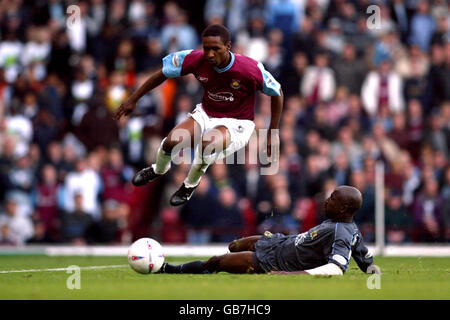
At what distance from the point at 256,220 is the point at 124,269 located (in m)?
5.04

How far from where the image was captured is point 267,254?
36.7 ft

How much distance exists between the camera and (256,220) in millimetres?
17781

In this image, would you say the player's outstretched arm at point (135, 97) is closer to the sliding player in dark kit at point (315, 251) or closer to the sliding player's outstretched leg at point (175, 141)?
the sliding player's outstretched leg at point (175, 141)

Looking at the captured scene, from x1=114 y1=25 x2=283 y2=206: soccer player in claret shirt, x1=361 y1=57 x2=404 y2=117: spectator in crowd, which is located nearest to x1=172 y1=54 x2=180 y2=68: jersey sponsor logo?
x1=114 y1=25 x2=283 y2=206: soccer player in claret shirt

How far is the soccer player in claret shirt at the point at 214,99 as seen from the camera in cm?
1200

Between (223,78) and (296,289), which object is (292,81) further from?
(296,289)

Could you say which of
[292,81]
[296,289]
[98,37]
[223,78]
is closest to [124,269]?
[223,78]

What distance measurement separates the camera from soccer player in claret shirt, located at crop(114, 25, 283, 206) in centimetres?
1200

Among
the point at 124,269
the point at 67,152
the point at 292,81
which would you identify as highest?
the point at 292,81

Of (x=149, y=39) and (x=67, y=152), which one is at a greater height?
(x=149, y=39)

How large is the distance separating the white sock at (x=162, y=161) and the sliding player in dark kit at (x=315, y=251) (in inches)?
63.7

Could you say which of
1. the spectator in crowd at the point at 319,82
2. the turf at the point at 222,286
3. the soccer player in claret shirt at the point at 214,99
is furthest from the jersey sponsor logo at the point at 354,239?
the spectator in crowd at the point at 319,82

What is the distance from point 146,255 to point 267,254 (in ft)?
4.31

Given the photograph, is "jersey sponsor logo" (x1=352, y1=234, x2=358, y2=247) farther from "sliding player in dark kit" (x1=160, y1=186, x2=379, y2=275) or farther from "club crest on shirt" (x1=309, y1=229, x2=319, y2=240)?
"club crest on shirt" (x1=309, y1=229, x2=319, y2=240)
